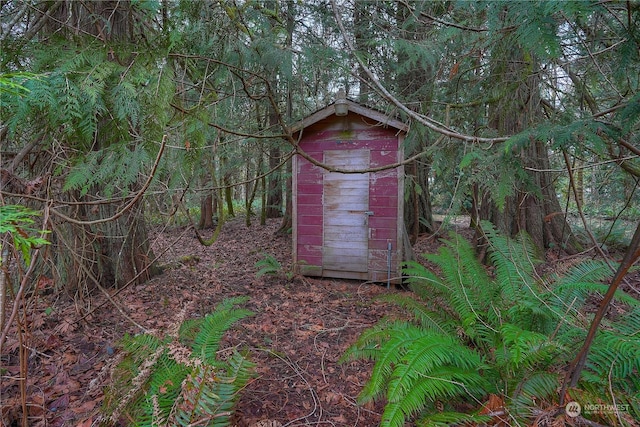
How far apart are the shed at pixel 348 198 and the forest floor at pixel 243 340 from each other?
14.2 inches

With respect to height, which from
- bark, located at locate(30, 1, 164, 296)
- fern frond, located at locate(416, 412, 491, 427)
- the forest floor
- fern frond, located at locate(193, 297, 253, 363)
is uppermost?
bark, located at locate(30, 1, 164, 296)

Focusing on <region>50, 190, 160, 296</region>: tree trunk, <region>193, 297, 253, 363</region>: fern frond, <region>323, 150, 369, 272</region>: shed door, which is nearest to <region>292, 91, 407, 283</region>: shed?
<region>323, 150, 369, 272</region>: shed door

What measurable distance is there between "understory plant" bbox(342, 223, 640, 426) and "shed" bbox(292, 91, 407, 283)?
2407 millimetres

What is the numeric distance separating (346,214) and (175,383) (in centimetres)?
376

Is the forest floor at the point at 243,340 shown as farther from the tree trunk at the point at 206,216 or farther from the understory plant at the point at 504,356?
the tree trunk at the point at 206,216

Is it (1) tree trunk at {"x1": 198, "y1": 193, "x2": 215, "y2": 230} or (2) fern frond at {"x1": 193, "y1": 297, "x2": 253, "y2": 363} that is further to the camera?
(1) tree trunk at {"x1": 198, "y1": 193, "x2": 215, "y2": 230}

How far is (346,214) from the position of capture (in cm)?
548

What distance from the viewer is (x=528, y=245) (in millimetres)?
2912

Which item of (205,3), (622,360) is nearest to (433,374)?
(622,360)

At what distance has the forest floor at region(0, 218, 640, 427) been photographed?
92.4 inches

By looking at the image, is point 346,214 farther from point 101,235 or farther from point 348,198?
point 101,235

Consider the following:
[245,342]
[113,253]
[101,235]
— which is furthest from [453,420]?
[113,253]

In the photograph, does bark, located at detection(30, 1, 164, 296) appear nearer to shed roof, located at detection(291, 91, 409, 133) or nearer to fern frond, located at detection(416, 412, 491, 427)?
shed roof, located at detection(291, 91, 409, 133)

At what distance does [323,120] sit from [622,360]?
14.6 feet
